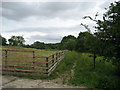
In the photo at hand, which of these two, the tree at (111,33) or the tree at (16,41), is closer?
the tree at (111,33)

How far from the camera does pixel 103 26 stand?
586 cm

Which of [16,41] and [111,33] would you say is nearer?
[111,33]

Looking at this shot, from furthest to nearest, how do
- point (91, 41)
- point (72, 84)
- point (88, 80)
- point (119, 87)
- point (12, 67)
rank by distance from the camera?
point (12, 67), point (91, 41), point (88, 80), point (72, 84), point (119, 87)

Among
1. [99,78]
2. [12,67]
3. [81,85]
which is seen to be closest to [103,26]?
[99,78]

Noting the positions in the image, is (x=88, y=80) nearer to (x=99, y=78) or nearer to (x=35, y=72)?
(x=99, y=78)

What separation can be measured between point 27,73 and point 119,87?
4.73m

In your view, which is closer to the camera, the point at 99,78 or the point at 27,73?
the point at 99,78

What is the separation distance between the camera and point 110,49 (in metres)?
5.19

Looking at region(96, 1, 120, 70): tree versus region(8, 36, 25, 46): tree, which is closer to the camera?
region(96, 1, 120, 70): tree

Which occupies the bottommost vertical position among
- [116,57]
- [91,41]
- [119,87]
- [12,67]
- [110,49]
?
[119,87]

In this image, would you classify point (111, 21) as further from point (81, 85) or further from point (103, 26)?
point (81, 85)

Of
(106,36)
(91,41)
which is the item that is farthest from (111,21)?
(91,41)

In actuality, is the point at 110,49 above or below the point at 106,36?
below

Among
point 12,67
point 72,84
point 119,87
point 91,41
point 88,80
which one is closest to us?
point 119,87
